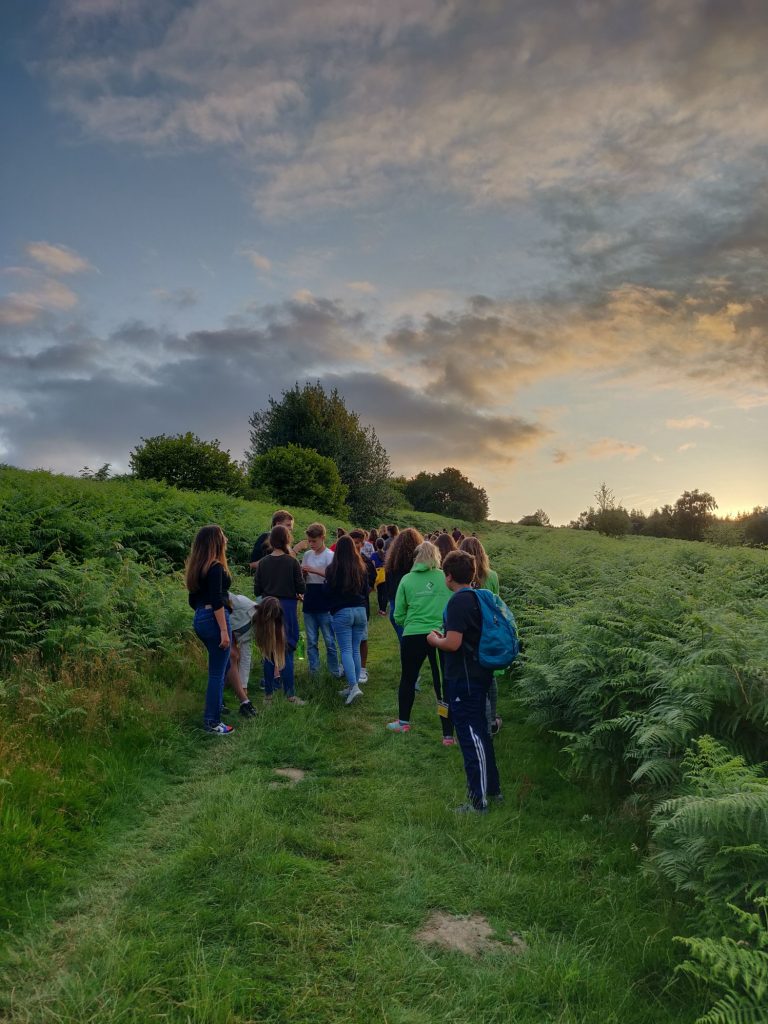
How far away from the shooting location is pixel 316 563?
10195 millimetres

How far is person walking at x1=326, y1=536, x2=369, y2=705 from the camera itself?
31.8ft

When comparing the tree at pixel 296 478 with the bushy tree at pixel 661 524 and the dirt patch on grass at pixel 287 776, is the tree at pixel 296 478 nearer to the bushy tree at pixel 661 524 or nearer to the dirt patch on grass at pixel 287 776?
the dirt patch on grass at pixel 287 776

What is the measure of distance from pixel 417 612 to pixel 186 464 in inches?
1087

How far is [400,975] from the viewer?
376cm

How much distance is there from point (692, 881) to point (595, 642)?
371 centimetres

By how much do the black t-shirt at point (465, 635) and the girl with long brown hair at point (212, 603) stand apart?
305 cm

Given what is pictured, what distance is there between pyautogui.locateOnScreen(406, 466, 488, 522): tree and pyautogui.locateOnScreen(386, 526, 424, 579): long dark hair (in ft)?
291

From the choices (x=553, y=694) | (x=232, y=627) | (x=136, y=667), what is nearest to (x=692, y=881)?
(x=553, y=694)

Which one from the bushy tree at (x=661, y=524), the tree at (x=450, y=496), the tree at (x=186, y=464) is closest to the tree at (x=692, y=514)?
the bushy tree at (x=661, y=524)

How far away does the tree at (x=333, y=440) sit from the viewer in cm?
5284

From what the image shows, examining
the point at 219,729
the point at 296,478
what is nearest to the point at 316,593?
the point at 219,729

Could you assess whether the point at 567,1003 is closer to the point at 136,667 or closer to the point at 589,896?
the point at 589,896

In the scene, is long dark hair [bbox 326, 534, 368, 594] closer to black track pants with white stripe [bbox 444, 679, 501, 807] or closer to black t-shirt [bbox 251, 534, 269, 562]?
black t-shirt [bbox 251, 534, 269, 562]

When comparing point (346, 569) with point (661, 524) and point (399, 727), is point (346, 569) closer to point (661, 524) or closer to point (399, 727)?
point (399, 727)
